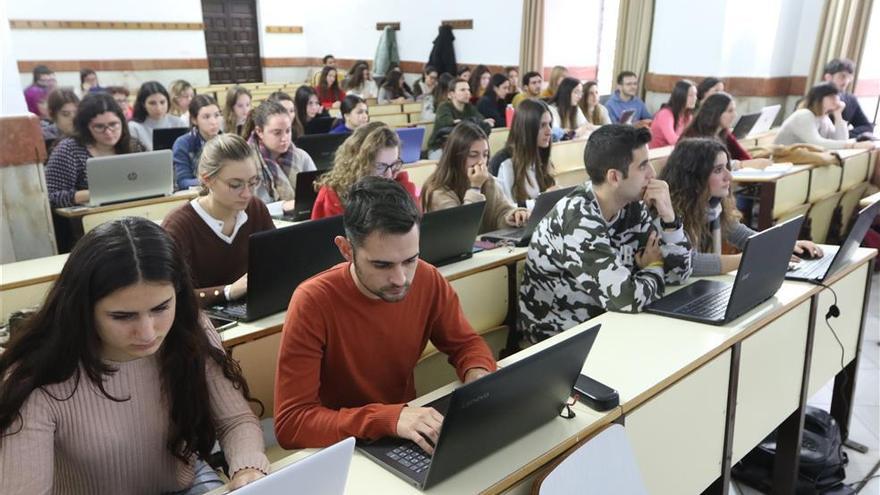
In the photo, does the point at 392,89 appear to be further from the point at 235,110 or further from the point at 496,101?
the point at 235,110

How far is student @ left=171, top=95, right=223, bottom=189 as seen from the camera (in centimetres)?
362

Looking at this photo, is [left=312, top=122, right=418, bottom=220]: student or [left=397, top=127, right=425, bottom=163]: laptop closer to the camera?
[left=312, top=122, right=418, bottom=220]: student

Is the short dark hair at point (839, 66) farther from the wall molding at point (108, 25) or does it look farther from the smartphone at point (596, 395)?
the wall molding at point (108, 25)

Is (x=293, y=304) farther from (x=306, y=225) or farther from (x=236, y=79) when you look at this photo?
(x=236, y=79)

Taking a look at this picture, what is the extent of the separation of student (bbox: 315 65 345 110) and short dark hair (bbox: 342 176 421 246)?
5.97 meters

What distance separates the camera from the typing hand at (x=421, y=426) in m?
1.21

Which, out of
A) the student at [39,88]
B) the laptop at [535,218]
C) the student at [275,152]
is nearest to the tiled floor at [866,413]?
the laptop at [535,218]

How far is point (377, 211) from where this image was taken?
135 centimetres

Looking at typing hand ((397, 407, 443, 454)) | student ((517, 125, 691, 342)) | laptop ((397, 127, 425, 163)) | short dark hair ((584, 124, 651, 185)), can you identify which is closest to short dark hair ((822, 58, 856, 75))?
laptop ((397, 127, 425, 163))

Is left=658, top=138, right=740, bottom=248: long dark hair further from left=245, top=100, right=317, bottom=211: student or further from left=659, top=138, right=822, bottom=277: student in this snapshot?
left=245, top=100, right=317, bottom=211: student

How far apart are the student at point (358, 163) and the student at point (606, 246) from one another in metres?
0.70

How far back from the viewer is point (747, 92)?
20.8 ft

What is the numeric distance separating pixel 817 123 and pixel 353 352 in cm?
458

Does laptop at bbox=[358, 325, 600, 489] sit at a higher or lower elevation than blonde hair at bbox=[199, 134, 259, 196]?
lower
